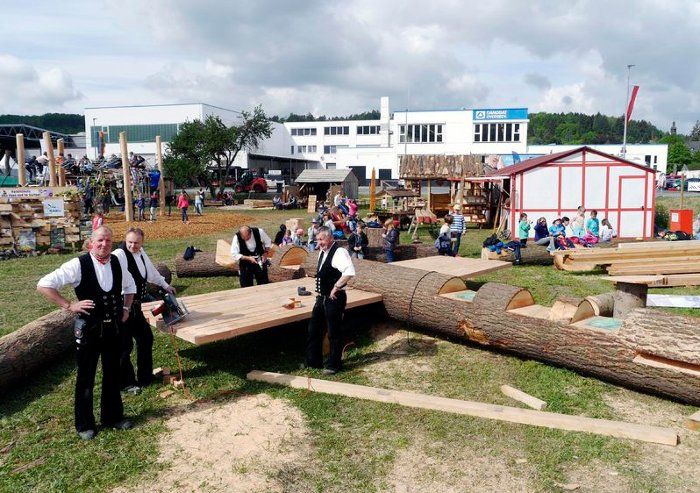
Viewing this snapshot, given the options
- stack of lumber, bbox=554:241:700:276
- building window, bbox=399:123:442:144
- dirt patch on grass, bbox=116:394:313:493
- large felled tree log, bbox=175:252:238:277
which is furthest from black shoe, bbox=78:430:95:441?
building window, bbox=399:123:442:144

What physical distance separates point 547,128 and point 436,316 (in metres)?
154

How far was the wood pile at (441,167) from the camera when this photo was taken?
2916cm

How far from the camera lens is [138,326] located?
627cm

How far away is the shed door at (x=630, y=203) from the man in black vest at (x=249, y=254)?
14941 mm

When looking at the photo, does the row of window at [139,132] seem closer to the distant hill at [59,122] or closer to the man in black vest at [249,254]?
the man in black vest at [249,254]

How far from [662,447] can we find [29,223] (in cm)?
1682

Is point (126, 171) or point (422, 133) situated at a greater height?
point (422, 133)

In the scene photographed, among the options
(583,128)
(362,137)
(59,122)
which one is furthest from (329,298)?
(583,128)

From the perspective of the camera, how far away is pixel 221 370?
22.6 ft

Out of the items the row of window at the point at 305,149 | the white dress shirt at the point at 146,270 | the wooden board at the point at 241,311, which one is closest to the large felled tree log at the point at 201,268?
the wooden board at the point at 241,311

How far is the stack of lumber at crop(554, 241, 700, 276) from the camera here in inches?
452

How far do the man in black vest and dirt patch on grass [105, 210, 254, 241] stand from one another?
38.1 feet

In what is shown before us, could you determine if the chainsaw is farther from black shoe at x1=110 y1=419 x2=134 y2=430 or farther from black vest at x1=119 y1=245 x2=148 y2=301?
black shoe at x1=110 y1=419 x2=134 y2=430

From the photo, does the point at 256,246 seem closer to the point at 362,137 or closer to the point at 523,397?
the point at 523,397
